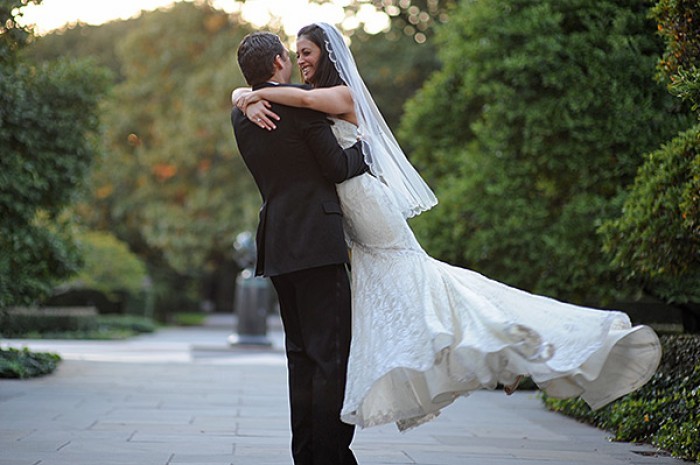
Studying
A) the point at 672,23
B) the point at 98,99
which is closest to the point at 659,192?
the point at 672,23

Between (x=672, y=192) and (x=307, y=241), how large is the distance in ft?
11.5

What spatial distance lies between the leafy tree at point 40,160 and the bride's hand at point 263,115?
6.39 meters

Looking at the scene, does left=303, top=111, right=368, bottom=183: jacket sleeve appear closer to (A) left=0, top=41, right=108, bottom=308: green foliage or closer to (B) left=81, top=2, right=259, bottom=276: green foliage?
(A) left=0, top=41, right=108, bottom=308: green foliage

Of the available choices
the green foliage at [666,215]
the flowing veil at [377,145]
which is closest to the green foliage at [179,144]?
the green foliage at [666,215]

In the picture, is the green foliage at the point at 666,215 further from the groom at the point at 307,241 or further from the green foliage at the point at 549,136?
the groom at the point at 307,241

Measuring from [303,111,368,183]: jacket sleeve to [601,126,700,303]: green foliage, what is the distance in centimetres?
281

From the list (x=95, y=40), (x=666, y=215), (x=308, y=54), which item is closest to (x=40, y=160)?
(x=666, y=215)

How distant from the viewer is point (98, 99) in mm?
11195

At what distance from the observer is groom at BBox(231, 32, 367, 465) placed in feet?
13.6

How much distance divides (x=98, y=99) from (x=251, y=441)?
19.7 ft

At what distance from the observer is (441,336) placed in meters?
3.95

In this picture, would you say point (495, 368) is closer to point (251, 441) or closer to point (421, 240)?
point (251, 441)

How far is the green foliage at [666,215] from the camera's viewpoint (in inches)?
255

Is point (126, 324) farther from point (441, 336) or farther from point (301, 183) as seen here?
point (441, 336)
